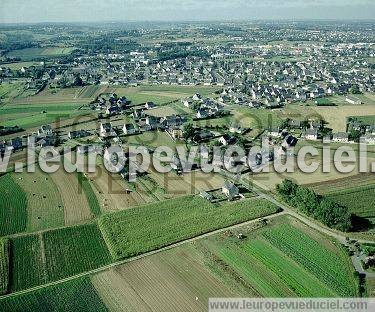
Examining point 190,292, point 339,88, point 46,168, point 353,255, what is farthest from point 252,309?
point 339,88

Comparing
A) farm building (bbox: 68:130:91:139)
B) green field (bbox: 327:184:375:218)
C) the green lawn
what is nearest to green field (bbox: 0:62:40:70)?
farm building (bbox: 68:130:91:139)

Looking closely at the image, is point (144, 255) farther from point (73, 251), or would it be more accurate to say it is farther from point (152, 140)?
point (152, 140)

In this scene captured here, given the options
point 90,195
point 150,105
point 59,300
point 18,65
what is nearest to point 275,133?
point 150,105

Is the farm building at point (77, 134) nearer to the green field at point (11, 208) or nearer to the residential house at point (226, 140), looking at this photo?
the green field at point (11, 208)

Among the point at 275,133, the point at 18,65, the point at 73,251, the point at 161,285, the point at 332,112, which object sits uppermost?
the point at 18,65

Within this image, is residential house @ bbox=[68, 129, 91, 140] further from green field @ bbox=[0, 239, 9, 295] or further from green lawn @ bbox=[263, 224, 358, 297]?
green lawn @ bbox=[263, 224, 358, 297]
